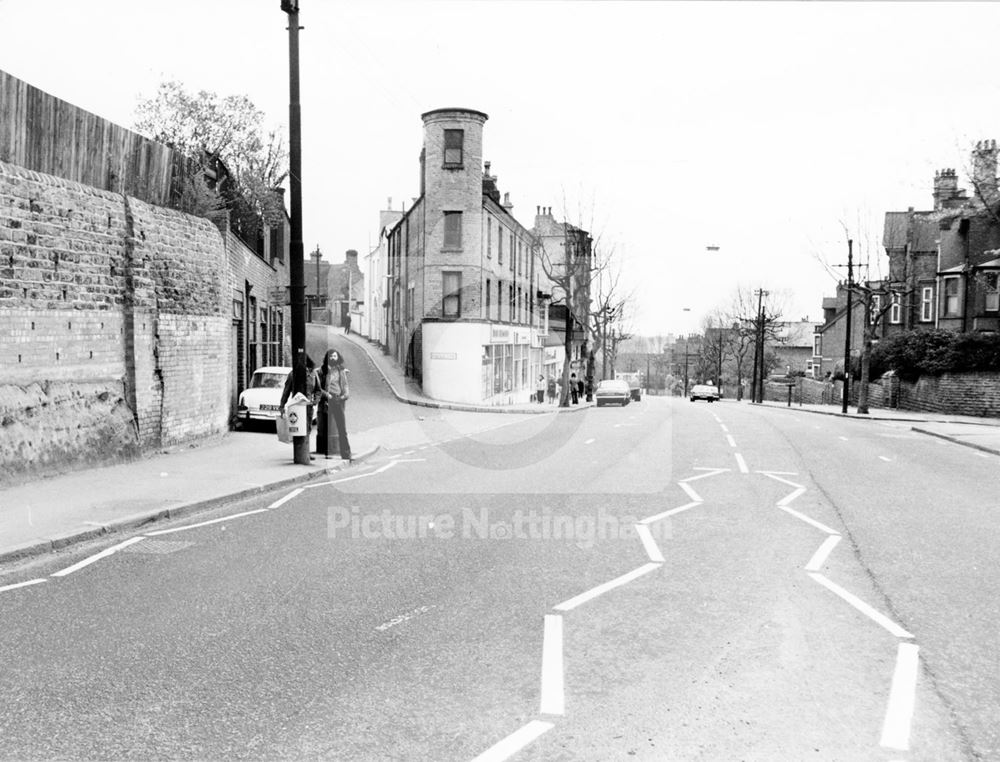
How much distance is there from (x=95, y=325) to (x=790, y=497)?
35.4 feet

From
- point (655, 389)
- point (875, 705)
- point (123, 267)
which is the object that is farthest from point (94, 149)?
point (655, 389)

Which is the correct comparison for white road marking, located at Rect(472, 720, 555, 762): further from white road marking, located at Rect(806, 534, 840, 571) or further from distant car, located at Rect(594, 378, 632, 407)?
distant car, located at Rect(594, 378, 632, 407)

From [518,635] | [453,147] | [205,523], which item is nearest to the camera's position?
[518,635]

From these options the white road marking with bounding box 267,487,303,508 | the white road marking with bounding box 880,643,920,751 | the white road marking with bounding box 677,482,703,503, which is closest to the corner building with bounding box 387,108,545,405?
the white road marking with bounding box 677,482,703,503

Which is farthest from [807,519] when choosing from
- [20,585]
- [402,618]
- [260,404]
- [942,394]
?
[942,394]

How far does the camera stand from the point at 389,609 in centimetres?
636

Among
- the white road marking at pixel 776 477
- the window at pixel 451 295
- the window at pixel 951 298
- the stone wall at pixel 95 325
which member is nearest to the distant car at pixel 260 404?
the stone wall at pixel 95 325

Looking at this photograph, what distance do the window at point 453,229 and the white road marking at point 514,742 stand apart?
34.3 m

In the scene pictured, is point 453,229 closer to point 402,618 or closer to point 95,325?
point 95,325

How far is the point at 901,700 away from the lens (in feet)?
15.6

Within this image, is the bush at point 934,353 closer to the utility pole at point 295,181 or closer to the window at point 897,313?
the window at point 897,313

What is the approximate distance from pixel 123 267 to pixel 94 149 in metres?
1.90

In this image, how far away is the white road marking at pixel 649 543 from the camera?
26.7 ft

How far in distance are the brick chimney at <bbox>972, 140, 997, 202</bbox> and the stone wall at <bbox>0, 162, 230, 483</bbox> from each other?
108 ft
